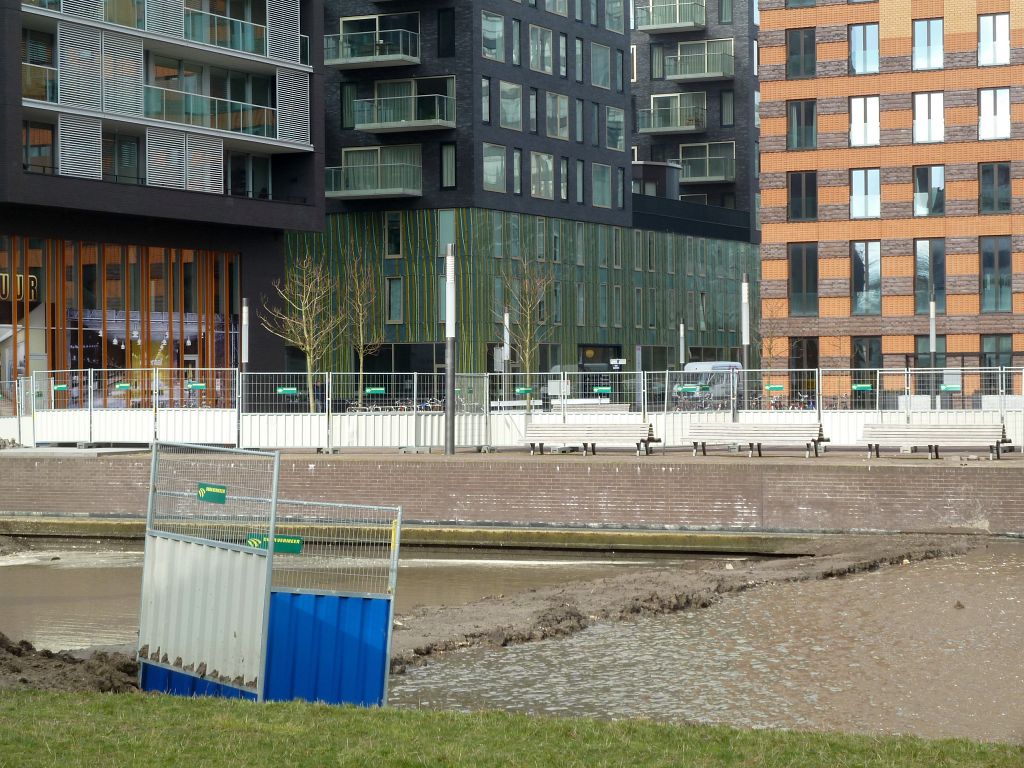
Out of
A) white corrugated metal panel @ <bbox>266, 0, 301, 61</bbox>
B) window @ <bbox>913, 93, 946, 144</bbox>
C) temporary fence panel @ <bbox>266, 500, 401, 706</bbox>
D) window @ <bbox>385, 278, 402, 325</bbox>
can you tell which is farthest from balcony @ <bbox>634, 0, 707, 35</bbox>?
temporary fence panel @ <bbox>266, 500, 401, 706</bbox>

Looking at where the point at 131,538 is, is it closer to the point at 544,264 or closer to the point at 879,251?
the point at 879,251

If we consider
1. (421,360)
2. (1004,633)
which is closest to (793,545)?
(1004,633)

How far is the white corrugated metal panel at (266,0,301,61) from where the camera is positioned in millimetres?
50688

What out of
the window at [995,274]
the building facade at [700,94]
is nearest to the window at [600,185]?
the building facade at [700,94]

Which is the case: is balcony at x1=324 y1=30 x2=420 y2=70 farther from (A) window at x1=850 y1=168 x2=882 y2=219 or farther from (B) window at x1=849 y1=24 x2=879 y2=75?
(A) window at x1=850 y1=168 x2=882 y2=219

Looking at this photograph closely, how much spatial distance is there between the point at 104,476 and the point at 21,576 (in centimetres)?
575

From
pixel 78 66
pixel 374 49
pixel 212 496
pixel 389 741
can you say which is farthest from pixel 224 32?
pixel 389 741

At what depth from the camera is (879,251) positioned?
58031 millimetres

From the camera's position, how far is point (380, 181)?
2591 inches

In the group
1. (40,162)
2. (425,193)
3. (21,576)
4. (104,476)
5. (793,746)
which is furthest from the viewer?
(425,193)

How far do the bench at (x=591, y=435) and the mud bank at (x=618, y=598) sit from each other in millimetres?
8229

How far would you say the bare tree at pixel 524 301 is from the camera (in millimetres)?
66688

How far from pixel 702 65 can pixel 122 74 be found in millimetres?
45434

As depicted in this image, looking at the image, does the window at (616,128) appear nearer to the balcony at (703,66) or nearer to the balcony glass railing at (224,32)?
the balcony at (703,66)
